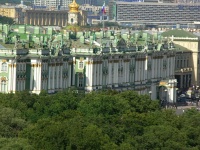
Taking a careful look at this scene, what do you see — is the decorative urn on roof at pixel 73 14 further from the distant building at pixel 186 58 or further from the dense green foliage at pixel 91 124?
the dense green foliage at pixel 91 124

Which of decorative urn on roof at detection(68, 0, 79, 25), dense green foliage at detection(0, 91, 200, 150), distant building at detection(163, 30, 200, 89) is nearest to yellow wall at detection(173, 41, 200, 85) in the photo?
distant building at detection(163, 30, 200, 89)

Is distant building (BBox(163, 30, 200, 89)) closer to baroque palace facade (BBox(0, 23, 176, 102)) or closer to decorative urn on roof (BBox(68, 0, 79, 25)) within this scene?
baroque palace facade (BBox(0, 23, 176, 102))

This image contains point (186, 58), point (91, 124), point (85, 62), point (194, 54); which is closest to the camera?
point (91, 124)

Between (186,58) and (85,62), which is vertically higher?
(85,62)

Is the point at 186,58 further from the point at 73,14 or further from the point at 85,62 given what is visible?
the point at 85,62

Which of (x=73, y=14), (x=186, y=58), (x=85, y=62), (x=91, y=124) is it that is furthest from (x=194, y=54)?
(x=91, y=124)

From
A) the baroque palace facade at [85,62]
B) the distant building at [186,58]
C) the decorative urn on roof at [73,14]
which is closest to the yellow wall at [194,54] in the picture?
the distant building at [186,58]

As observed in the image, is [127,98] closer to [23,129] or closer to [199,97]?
[23,129]

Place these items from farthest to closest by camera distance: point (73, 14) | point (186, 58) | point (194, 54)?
point (73, 14) < point (194, 54) < point (186, 58)

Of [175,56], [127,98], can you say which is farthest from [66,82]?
[175,56]
